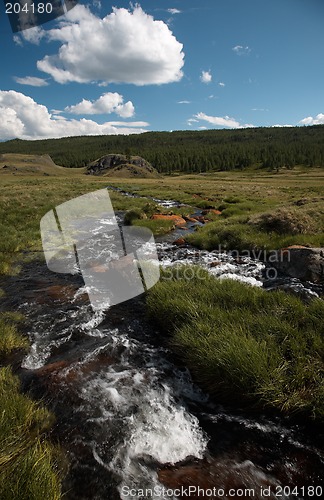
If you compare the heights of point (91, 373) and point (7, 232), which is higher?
point (7, 232)

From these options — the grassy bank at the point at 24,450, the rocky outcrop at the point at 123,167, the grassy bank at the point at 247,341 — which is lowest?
the grassy bank at the point at 247,341

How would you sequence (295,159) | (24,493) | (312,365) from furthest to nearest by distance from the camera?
→ (295,159) < (312,365) < (24,493)

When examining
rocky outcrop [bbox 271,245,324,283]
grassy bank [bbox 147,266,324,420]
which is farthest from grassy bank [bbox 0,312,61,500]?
rocky outcrop [bbox 271,245,324,283]

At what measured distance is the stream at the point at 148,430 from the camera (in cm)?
388

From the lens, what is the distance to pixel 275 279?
11.3 metres

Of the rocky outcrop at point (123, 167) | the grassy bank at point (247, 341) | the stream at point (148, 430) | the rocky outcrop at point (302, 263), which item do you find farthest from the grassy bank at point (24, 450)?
the rocky outcrop at point (123, 167)

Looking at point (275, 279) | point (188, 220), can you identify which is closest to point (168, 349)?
point (275, 279)

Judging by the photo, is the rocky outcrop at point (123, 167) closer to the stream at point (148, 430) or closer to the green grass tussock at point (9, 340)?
the green grass tussock at point (9, 340)

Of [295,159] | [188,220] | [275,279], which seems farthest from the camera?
[295,159]

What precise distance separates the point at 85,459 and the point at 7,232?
17386 mm

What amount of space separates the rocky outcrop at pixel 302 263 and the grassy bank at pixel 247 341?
354 centimetres

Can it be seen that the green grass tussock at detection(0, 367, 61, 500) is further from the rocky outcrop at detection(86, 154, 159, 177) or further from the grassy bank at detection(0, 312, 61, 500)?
the rocky outcrop at detection(86, 154, 159, 177)

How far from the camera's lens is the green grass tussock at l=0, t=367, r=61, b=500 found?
3133 mm

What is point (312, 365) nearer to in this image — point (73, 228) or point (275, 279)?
point (275, 279)
